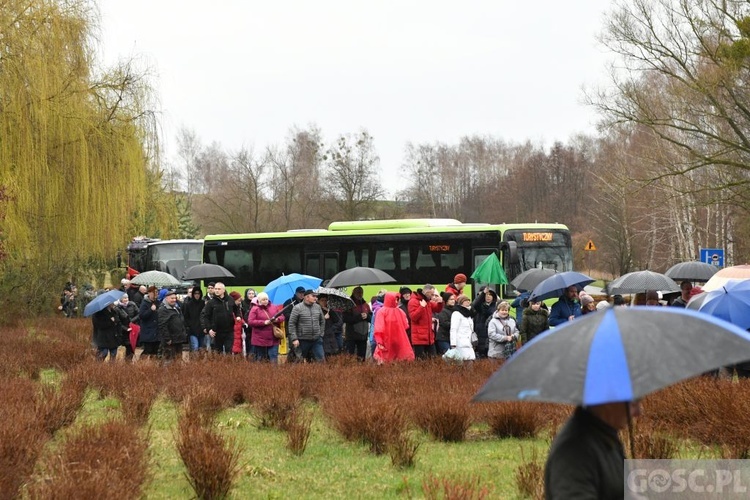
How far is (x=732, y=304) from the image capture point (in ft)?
40.2

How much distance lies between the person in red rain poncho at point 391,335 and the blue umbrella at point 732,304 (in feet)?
17.8

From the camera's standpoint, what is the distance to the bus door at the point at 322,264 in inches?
1280

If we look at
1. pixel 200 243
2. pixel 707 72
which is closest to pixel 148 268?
pixel 200 243

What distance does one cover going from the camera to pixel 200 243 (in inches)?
1631

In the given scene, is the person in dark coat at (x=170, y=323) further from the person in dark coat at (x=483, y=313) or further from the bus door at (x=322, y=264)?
the bus door at (x=322, y=264)

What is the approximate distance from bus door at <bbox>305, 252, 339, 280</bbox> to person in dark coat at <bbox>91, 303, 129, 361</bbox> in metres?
13.2

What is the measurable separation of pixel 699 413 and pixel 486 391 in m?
6.88

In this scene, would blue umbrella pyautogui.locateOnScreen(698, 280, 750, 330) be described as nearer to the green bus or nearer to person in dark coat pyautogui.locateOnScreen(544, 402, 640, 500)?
person in dark coat pyautogui.locateOnScreen(544, 402, 640, 500)

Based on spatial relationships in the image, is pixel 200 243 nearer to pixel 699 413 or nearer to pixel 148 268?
pixel 148 268

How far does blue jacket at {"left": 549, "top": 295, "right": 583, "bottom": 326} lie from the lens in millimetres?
16516

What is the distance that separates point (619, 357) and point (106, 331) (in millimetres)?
16603

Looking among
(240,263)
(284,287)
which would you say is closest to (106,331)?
(284,287)

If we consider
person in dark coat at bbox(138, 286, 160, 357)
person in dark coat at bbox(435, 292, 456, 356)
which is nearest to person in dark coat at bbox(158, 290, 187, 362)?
person in dark coat at bbox(138, 286, 160, 357)

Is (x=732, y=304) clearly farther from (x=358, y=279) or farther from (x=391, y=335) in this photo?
(x=358, y=279)
